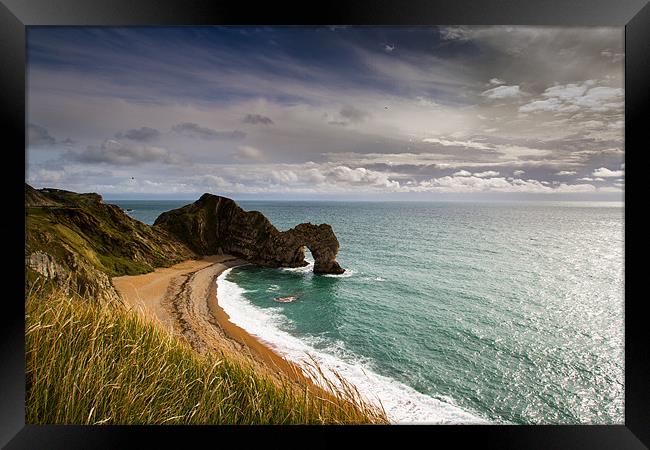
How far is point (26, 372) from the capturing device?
137 centimetres

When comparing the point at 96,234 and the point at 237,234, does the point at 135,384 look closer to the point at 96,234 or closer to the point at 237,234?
the point at 96,234

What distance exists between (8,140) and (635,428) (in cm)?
307

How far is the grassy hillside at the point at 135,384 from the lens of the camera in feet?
4.49

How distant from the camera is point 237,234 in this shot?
1633 centimetres

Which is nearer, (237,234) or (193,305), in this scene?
(193,305)

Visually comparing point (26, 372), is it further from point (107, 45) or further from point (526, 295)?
point (526, 295)

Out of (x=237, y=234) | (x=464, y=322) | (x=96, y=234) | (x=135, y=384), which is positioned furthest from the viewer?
(x=237, y=234)

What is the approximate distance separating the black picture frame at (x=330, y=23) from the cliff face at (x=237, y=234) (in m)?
13.0

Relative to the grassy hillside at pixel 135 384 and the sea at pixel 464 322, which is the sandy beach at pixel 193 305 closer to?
the sea at pixel 464 322

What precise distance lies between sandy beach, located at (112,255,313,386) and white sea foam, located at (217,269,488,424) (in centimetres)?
35

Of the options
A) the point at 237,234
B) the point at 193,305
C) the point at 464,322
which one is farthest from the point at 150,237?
the point at 464,322

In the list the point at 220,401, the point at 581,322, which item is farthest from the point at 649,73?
the point at 581,322

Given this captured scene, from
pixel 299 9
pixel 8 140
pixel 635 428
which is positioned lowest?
pixel 635 428

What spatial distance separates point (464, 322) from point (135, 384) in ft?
34.4
